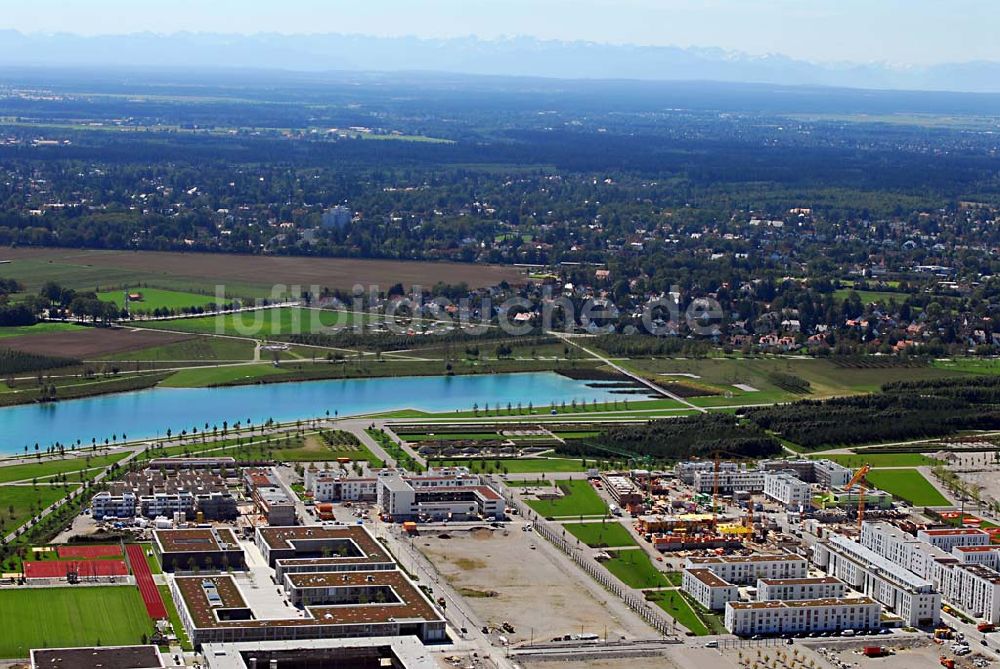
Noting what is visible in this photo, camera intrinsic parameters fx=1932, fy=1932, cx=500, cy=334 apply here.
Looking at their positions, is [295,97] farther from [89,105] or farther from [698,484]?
[698,484]

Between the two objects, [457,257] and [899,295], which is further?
[457,257]

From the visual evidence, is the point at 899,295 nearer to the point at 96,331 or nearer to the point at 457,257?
the point at 457,257

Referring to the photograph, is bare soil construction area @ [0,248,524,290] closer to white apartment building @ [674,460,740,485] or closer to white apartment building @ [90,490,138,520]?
white apartment building @ [674,460,740,485]

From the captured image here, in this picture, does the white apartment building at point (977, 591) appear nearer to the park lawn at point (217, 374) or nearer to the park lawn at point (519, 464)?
the park lawn at point (519, 464)

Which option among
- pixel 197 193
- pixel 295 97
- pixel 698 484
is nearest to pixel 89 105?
pixel 295 97

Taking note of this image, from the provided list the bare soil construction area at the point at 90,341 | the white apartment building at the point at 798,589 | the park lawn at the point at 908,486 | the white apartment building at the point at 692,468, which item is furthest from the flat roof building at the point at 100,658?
the bare soil construction area at the point at 90,341

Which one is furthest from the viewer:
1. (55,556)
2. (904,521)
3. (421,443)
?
(421,443)

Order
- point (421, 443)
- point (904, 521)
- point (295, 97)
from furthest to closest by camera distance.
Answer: point (295, 97)
point (421, 443)
point (904, 521)
